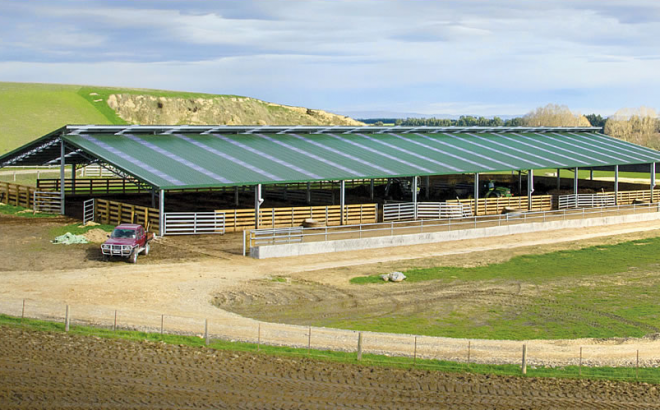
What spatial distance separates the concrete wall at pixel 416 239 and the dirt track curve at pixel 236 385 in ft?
53.7

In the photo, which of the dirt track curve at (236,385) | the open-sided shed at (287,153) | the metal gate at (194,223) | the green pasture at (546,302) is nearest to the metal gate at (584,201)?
the open-sided shed at (287,153)

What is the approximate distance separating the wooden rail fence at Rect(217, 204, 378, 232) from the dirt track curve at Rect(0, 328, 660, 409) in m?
22.3

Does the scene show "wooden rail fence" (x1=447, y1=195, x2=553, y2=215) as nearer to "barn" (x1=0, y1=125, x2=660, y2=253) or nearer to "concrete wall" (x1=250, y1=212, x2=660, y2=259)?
"barn" (x1=0, y1=125, x2=660, y2=253)

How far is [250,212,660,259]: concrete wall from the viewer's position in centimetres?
3660

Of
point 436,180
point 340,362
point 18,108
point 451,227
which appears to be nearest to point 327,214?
point 451,227

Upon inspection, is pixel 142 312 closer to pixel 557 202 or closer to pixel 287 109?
pixel 557 202

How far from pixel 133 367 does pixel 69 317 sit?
5682mm

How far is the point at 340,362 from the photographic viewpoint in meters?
19.8

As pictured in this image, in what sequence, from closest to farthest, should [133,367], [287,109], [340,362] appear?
[133,367]
[340,362]
[287,109]

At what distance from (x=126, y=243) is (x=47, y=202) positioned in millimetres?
16456

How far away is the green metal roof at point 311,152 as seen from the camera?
4200 cm

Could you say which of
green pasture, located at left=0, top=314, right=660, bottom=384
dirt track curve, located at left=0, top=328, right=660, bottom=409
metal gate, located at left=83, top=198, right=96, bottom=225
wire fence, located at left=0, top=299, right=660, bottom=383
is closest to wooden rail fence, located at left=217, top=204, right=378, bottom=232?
metal gate, located at left=83, top=198, right=96, bottom=225

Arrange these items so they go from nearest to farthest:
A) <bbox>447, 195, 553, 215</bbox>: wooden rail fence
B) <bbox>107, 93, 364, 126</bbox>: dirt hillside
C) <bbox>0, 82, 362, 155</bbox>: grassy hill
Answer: <bbox>447, 195, 553, 215</bbox>: wooden rail fence, <bbox>0, 82, 362, 155</bbox>: grassy hill, <bbox>107, 93, 364, 126</bbox>: dirt hillside

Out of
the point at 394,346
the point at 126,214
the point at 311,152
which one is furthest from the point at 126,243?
the point at 311,152
